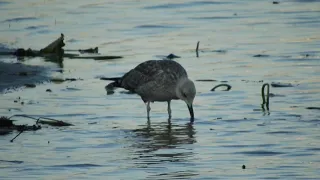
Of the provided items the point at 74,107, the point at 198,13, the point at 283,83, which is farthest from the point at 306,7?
the point at 74,107

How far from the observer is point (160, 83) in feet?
50.1

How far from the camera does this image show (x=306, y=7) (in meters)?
24.1

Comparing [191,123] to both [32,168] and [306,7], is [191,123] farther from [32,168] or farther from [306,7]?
[306,7]

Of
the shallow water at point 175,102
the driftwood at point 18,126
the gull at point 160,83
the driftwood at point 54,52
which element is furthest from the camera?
the driftwood at point 54,52

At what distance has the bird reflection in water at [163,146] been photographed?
1152 cm

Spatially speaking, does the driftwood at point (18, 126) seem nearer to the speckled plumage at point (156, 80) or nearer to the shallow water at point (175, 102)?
the shallow water at point (175, 102)

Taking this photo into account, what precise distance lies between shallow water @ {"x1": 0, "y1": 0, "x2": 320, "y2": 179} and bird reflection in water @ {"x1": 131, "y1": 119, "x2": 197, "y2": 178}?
1cm

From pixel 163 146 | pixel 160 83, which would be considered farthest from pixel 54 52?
pixel 163 146

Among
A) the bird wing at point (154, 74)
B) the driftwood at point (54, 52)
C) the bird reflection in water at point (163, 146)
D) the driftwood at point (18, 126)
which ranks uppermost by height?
the bird wing at point (154, 74)

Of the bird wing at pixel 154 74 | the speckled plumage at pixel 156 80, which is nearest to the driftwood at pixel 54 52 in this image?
the bird wing at pixel 154 74

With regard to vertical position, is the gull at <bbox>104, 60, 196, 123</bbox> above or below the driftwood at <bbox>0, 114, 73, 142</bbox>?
above

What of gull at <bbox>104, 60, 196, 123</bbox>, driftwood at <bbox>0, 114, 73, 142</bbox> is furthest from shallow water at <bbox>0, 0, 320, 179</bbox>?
gull at <bbox>104, 60, 196, 123</bbox>

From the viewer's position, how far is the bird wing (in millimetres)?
15219

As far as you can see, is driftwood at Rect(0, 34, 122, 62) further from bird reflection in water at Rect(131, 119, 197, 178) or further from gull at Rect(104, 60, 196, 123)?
bird reflection in water at Rect(131, 119, 197, 178)
